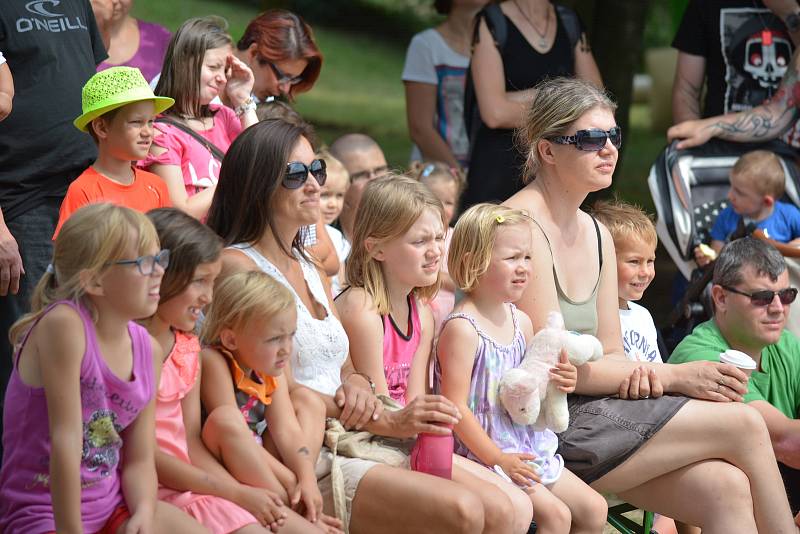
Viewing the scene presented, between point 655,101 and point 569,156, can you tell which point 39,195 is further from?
point 655,101

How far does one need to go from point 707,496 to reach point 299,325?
57.2 inches

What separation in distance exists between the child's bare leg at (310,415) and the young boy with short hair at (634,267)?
151cm

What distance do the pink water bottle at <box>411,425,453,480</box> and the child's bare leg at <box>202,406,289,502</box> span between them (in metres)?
0.47

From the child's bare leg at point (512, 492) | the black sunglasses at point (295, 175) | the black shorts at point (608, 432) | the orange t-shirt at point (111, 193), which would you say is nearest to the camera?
the child's bare leg at point (512, 492)

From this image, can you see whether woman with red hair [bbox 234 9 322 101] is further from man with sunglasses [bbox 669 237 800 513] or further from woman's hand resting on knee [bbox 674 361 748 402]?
woman's hand resting on knee [bbox 674 361 748 402]

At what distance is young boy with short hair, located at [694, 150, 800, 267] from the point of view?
550 cm

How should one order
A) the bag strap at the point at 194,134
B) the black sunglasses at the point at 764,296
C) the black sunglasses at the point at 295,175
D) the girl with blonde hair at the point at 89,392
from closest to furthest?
the girl with blonde hair at the point at 89,392
the black sunglasses at the point at 295,175
the bag strap at the point at 194,134
the black sunglasses at the point at 764,296

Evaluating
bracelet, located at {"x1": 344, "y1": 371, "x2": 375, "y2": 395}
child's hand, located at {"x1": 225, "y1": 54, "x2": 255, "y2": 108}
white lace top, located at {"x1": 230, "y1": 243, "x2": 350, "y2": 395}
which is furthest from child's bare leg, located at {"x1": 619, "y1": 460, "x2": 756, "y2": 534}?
child's hand, located at {"x1": 225, "y1": 54, "x2": 255, "y2": 108}

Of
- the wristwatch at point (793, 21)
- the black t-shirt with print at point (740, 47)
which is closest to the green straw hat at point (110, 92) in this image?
the black t-shirt with print at point (740, 47)

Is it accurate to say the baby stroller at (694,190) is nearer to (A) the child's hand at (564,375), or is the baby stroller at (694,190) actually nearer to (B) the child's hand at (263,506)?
(A) the child's hand at (564,375)

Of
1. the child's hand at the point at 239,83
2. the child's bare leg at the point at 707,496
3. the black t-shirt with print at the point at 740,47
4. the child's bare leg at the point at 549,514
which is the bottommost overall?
the child's bare leg at the point at 707,496

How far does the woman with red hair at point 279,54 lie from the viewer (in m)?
4.78

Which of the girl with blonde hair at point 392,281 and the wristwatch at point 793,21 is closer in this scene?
the girl with blonde hair at point 392,281

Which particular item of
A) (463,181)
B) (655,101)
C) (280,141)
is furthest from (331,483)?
(655,101)
